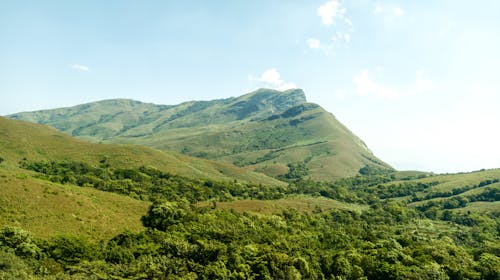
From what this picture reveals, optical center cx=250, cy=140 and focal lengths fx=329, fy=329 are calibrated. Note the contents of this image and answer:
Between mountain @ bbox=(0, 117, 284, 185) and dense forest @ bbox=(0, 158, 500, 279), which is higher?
mountain @ bbox=(0, 117, 284, 185)

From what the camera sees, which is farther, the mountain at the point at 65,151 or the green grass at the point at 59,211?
the mountain at the point at 65,151

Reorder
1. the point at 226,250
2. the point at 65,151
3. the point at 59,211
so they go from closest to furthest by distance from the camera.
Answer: the point at 226,250
the point at 59,211
the point at 65,151

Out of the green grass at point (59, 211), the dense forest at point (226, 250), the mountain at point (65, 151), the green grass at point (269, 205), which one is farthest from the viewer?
the mountain at point (65, 151)

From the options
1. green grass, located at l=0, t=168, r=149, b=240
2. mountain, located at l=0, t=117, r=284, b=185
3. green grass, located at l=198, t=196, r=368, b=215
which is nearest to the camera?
green grass, located at l=0, t=168, r=149, b=240

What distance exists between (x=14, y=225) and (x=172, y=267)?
3202 centimetres

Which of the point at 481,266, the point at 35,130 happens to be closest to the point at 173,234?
the point at 481,266

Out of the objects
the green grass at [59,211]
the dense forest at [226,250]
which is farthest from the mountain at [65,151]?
the green grass at [59,211]

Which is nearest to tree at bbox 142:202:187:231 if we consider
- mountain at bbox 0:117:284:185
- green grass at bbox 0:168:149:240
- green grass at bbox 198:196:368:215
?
green grass at bbox 0:168:149:240

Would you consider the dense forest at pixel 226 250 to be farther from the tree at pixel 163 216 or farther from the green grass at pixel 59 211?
the green grass at pixel 59 211

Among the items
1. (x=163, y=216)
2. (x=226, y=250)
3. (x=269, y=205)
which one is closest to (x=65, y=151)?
(x=269, y=205)

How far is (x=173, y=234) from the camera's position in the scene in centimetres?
7375

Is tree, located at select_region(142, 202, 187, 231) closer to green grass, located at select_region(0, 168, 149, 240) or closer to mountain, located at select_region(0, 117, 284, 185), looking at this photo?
green grass, located at select_region(0, 168, 149, 240)

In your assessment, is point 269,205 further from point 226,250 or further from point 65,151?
point 65,151

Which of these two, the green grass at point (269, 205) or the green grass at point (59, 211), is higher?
the green grass at point (59, 211)
